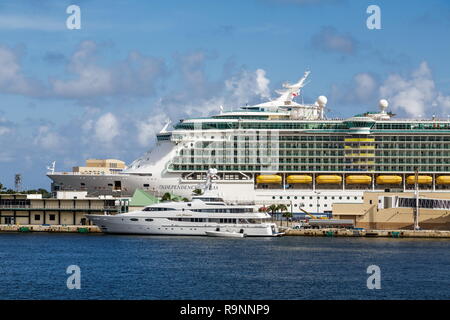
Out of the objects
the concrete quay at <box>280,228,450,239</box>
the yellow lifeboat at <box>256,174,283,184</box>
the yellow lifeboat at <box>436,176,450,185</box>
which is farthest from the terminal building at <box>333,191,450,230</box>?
the yellow lifeboat at <box>436,176,450,185</box>

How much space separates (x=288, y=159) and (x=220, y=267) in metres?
46.3

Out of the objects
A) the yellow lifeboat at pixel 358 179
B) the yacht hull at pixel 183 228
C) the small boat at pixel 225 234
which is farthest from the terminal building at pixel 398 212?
the yellow lifeboat at pixel 358 179

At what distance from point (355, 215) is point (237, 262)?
101 feet

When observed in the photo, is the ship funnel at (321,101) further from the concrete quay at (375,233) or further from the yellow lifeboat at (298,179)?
the concrete quay at (375,233)

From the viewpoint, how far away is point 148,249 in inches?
2697

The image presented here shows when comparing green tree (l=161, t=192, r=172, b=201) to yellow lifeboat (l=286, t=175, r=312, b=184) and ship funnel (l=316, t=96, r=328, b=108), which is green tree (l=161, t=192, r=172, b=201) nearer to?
yellow lifeboat (l=286, t=175, r=312, b=184)

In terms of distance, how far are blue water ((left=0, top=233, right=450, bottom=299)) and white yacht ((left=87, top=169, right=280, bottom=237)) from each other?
218cm

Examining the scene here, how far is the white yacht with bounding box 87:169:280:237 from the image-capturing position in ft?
267

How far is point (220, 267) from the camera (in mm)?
57188

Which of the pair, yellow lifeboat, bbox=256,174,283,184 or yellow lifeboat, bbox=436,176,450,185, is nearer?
yellow lifeboat, bbox=256,174,283,184

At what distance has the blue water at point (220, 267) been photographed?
47656 mm
